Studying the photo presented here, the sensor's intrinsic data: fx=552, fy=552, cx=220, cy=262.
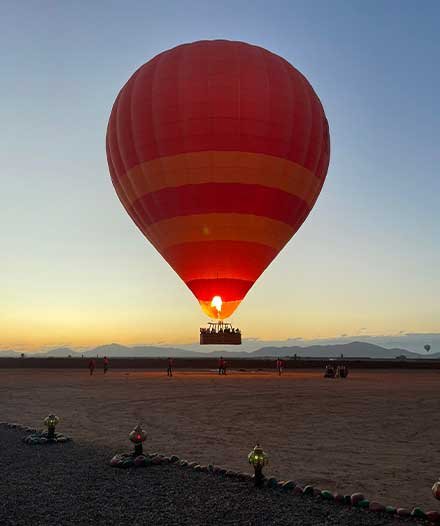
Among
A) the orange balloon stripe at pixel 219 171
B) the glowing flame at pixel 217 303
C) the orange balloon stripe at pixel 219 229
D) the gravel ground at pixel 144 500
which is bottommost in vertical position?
the gravel ground at pixel 144 500

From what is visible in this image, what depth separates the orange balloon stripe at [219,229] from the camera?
1236 inches

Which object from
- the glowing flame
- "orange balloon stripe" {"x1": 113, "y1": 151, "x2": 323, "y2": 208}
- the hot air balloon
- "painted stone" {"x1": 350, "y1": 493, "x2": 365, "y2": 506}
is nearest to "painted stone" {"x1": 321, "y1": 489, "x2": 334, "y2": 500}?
"painted stone" {"x1": 350, "y1": 493, "x2": 365, "y2": 506}

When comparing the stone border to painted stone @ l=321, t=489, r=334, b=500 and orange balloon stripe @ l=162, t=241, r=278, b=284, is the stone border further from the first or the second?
orange balloon stripe @ l=162, t=241, r=278, b=284

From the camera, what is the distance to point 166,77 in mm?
31719

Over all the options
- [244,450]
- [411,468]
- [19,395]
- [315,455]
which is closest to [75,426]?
[244,450]

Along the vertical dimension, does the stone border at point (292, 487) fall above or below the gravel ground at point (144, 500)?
above

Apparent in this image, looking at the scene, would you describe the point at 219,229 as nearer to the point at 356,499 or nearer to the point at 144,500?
the point at 144,500

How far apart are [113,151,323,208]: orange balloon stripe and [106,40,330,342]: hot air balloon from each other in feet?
0.18

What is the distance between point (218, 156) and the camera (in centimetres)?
3047

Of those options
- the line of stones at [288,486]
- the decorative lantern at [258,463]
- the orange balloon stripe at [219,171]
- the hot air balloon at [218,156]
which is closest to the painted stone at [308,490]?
the line of stones at [288,486]

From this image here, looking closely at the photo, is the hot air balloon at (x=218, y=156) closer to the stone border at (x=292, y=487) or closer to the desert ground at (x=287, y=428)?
the desert ground at (x=287, y=428)

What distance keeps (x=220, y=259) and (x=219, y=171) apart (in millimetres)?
5108

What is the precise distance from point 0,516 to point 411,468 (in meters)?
7.31

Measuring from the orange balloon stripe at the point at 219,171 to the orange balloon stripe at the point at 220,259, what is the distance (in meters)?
3.68
